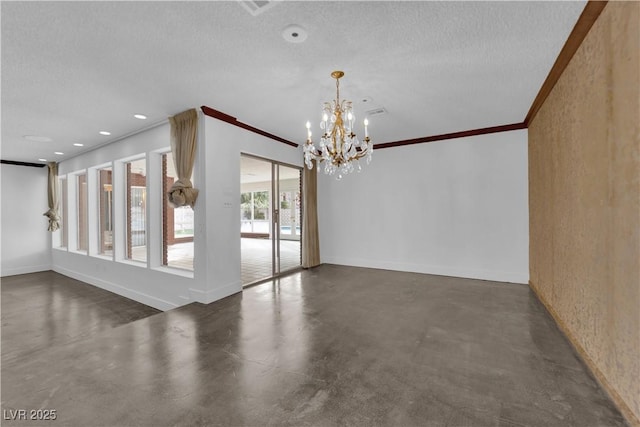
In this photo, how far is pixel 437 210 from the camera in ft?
17.6

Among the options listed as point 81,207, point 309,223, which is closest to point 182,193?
point 309,223

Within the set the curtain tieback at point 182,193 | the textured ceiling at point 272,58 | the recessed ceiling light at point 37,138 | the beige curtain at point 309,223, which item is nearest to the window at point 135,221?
the recessed ceiling light at point 37,138

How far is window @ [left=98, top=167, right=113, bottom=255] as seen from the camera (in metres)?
6.19

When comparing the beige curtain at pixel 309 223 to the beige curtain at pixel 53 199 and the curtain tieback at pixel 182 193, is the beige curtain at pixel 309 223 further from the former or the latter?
the beige curtain at pixel 53 199

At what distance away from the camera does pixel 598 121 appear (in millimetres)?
2082

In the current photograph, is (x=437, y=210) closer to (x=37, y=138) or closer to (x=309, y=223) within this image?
(x=309, y=223)

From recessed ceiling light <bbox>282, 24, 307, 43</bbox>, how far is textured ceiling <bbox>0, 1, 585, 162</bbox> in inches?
1.5

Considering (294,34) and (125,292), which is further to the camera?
(125,292)

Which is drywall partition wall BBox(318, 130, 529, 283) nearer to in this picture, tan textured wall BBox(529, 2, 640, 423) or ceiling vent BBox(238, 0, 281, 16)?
tan textured wall BBox(529, 2, 640, 423)

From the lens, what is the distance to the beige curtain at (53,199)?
7332 millimetres

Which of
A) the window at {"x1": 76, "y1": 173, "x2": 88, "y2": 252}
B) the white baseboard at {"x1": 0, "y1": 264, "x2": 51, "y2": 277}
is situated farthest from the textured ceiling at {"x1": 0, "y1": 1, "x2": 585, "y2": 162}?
the white baseboard at {"x1": 0, "y1": 264, "x2": 51, "y2": 277}

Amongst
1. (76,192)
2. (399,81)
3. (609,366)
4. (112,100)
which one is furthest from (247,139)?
(76,192)

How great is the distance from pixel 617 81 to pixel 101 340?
15.6 feet

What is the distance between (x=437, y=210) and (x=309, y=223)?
2.68 meters
